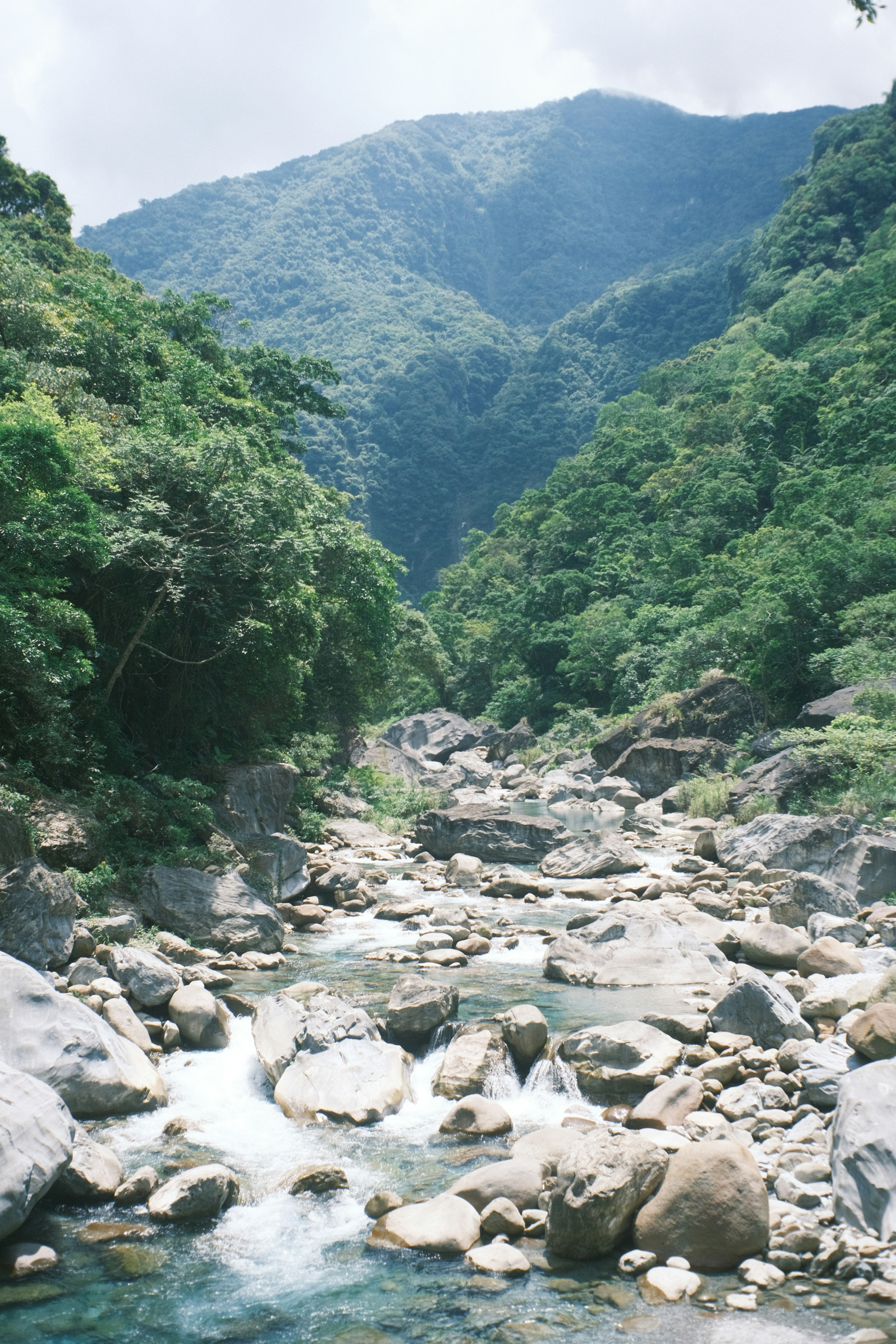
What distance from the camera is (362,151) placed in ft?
574

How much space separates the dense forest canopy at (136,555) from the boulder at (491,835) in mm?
4234

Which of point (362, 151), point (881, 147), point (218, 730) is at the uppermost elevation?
point (362, 151)

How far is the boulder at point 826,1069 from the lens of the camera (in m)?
6.84

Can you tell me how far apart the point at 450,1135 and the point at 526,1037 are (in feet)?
4.38

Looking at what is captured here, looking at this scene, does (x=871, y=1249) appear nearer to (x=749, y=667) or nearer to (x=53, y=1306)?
(x=53, y=1306)

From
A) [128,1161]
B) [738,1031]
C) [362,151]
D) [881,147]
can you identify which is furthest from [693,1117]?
[362,151]

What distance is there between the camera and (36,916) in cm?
916

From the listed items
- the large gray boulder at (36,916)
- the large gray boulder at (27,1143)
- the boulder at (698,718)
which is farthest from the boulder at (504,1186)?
the boulder at (698,718)

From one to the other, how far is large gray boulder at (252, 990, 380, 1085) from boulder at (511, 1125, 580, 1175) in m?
2.09

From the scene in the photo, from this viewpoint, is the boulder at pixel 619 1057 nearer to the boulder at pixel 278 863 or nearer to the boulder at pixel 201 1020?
the boulder at pixel 201 1020

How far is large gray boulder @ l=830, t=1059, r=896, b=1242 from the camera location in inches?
207

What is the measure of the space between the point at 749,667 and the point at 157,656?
20.2 metres

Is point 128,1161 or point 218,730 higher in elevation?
point 218,730

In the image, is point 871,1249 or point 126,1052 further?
point 126,1052
